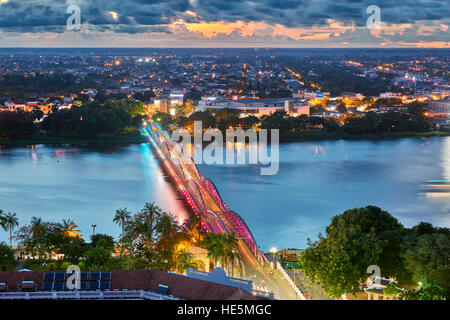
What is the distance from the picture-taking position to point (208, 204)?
36.0 ft

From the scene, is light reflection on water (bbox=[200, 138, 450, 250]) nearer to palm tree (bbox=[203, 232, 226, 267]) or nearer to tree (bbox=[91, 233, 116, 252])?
palm tree (bbox=[203, 232, 226, 267])

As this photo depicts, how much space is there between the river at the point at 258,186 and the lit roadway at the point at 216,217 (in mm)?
335

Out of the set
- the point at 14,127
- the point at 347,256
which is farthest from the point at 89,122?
the point at 347,256

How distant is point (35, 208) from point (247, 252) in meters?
5.21

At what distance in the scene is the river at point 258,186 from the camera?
36.7 ft

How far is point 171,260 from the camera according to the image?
7.84 metres

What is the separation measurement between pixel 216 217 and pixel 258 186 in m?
4.41

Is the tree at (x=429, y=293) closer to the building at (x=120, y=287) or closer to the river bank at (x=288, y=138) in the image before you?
the building at (x=120, y=287)

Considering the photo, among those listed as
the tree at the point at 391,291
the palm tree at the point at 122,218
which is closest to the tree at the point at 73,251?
the palm tree at the point at 122,218

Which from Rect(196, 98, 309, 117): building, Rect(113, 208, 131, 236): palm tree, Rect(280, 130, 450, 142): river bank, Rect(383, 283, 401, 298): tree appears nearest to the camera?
Rect(383, 283, 401, 298): tree

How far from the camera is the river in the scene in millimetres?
11172

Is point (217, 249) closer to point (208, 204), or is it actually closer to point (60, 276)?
point (60, 276)

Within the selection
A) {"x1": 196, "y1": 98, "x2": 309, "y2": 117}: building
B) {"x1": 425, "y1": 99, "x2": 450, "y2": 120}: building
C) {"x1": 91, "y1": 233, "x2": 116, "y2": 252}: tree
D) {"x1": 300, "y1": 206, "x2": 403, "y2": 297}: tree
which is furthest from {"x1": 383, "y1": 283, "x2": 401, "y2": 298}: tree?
{"x1": 425, "y1": 99, "x2": 450, "y2": 120}: building
